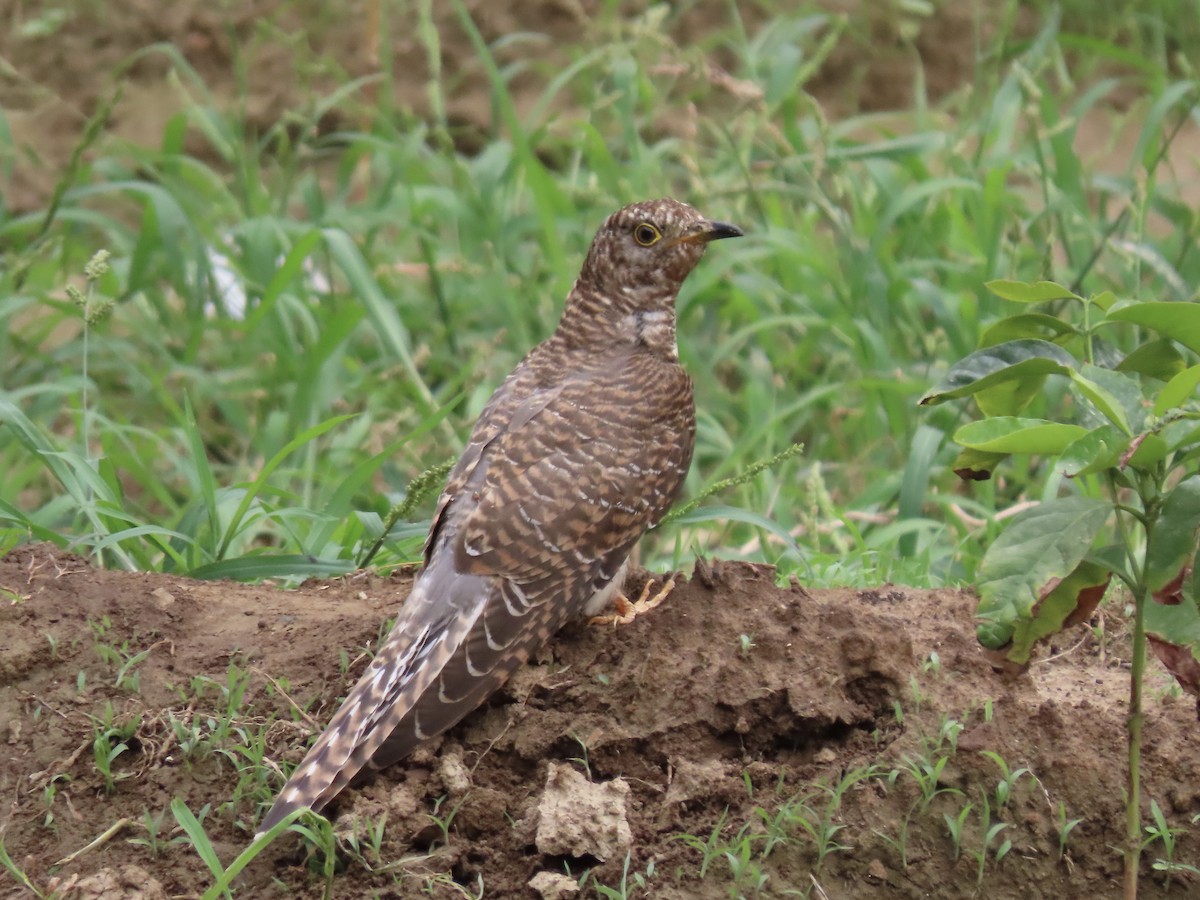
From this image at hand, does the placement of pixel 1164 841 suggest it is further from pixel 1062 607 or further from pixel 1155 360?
pixel 1155 360

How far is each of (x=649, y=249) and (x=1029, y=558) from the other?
216 centimetres

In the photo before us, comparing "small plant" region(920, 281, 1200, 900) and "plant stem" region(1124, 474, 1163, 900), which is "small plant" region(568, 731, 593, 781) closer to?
"small plant" region(920, 281, 1200, 900)

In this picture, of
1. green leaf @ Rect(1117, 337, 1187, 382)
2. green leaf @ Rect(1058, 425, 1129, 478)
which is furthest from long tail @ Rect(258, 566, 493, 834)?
green leaf @ Rect(1117, 337, 1187, 382)

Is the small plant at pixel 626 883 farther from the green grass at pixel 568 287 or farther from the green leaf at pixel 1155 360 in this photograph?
the green grass at pixel 568 287

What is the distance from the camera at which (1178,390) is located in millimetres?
2596

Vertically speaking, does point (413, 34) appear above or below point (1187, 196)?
above

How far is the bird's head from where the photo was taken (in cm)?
454

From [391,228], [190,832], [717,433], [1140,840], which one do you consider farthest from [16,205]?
[1140,840]

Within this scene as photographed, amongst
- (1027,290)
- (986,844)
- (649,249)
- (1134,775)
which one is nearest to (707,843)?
(986,844)

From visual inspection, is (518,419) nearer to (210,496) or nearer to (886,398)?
(210,496)

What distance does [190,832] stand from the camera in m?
2.99

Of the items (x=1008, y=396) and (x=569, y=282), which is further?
(x=569, y=282)

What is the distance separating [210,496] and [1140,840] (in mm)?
2490

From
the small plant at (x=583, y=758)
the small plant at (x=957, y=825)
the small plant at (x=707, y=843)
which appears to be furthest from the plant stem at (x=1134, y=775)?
the small plant at (x=583, y=758)
